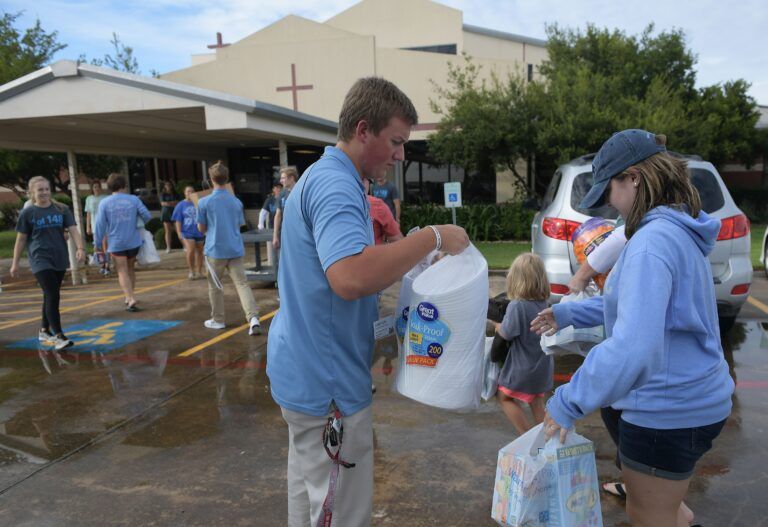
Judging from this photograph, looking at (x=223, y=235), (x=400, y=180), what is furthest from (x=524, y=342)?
(x=400, y=180)

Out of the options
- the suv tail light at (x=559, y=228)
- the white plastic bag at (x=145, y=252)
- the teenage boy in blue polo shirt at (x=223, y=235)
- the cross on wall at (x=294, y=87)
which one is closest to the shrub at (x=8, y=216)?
the cross on wall at (x=294, y=87)

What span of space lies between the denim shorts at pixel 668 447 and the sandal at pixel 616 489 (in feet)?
4.41

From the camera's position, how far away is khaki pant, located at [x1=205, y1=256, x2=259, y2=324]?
21.8 feet

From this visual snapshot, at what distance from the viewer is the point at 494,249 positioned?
13484mm

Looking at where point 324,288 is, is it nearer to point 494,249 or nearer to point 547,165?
point 494,249

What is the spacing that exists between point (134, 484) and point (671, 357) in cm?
303

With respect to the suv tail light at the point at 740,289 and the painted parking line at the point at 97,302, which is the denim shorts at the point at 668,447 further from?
the painted parking line at the point at 97,302

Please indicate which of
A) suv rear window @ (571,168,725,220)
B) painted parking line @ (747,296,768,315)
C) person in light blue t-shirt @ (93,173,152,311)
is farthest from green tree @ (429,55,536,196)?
suv rear window @ (571,168,725,220)

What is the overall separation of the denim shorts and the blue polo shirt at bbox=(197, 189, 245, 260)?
216 inches

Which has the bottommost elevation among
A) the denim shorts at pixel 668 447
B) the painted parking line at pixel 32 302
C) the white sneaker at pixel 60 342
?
the painted parking line at pixel 32 302

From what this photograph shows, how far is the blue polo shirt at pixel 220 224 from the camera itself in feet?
21.6

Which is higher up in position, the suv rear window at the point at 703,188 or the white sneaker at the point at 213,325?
the suv rear window at the point at 703,188

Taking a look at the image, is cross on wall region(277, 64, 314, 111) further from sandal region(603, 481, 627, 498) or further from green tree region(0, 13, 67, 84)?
sandal region(603, 481, 627, 498)

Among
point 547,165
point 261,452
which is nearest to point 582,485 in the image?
point 261,452
